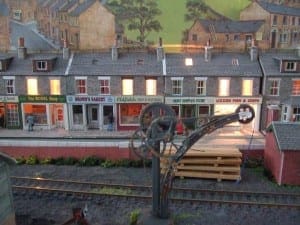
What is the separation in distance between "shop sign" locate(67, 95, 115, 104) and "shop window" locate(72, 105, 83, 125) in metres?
0.80

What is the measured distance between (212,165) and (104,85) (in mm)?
12874

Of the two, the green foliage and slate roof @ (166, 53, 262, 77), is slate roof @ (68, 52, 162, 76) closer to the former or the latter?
slate roof @ (166, 53, 262, 77)

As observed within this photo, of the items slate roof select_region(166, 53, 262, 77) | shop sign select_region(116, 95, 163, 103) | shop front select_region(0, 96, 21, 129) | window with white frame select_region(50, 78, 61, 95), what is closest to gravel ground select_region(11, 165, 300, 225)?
shop sign select_region(116, 95, 163, 103)

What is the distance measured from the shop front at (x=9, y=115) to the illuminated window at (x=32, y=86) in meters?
1.65

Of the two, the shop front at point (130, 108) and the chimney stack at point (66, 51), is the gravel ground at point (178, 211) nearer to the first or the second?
the shop front at point (130, 108)

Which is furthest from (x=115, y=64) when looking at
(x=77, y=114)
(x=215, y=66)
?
(x=215, y=66)

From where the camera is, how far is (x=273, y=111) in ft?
99.1

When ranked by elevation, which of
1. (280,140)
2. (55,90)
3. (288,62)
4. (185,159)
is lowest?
(185,159)

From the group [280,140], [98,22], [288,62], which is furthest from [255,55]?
[98,22]

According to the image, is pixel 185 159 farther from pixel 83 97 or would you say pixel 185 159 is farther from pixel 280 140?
pixel 83 97

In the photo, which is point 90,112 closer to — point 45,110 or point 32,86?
point 45,110

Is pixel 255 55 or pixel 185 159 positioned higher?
pixel 255 55

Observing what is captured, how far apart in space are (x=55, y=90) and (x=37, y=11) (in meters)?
9.81

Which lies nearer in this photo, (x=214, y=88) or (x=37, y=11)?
(x=214, y=88)
